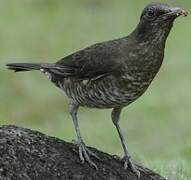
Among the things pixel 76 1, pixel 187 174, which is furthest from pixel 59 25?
pixel 187 174

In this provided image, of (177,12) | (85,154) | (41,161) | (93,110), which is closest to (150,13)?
(177,12)

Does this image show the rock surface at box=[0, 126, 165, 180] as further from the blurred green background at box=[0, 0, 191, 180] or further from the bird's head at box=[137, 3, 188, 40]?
the blurred green background at box=[0, 0, 191, 180]

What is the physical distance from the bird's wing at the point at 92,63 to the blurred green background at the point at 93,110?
6.95 ft

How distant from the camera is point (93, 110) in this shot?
63.1 ft

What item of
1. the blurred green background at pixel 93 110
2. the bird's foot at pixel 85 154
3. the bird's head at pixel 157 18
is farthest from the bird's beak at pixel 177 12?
the blurred green background at pixel 93 110

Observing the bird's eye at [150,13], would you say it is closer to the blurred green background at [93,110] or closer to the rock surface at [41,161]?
the rock surface at [41,161]

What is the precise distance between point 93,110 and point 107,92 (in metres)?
10.9

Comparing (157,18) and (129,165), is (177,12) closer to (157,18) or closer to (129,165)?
(157,18)

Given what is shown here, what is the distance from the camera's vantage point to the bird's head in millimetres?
8172

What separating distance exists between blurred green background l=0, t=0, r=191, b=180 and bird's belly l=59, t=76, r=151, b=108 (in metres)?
2.20

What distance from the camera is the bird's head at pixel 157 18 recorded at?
817 centimetres

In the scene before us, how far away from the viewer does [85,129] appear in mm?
17859

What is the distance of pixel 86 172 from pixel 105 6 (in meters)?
20.2

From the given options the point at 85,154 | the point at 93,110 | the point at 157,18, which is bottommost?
the point at 93,110
